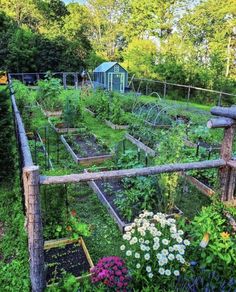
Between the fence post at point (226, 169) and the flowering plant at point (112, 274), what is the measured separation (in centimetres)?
135

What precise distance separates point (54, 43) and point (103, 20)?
29.9ft

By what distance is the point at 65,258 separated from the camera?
2.69 meters

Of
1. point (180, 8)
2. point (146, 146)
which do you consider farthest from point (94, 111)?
point (180, 8)

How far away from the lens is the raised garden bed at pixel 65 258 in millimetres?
2488

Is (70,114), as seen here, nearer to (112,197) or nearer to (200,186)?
(112,197)

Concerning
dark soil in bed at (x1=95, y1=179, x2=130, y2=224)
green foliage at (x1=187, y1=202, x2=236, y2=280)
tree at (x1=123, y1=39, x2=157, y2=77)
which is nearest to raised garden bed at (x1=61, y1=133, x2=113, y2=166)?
dark soil in bed at (x1=95, y1=179, x2=130, y2=224)

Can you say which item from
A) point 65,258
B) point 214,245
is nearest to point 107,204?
point 65,258

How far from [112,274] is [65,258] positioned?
0.82 m

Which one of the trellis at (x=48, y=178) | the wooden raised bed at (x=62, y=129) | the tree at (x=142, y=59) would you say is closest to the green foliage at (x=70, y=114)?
the wooden raised bed at (x=62, y=129)

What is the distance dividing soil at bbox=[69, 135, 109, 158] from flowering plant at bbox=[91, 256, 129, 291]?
3.62 m

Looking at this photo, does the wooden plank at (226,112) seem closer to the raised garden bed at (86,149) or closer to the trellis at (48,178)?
the trellis at (48,178)

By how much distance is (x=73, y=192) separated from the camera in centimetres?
422

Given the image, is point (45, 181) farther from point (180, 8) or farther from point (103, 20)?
point (103, 20)

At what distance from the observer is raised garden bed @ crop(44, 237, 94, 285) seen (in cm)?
249
